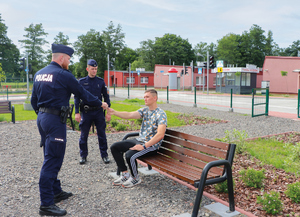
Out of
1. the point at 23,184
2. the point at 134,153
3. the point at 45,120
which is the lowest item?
the point at 23,184

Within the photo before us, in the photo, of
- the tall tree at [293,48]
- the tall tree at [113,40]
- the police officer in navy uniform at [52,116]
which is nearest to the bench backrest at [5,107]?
the police officer in navy uniform at [52,116]

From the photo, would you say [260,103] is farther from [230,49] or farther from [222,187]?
[230,49]

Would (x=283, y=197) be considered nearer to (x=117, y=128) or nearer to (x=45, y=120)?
(x=45, y=120)

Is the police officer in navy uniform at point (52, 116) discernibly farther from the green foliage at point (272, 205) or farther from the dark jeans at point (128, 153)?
the green foliage at point (272, 205)

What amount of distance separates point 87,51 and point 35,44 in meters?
14.7

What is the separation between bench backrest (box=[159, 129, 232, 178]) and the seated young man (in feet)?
0.75

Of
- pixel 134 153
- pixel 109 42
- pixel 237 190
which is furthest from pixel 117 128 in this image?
pixel 109 42

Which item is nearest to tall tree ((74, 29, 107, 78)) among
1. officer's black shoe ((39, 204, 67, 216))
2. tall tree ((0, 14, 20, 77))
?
tall tree ((0, 14, 20, 77))

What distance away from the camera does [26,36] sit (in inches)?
2625

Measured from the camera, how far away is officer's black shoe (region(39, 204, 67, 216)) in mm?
3459

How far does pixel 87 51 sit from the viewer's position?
7825 cm

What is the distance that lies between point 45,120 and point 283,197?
324cm

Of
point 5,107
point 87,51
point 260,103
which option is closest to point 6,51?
point 87,51

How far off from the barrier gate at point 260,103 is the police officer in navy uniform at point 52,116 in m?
10.5
